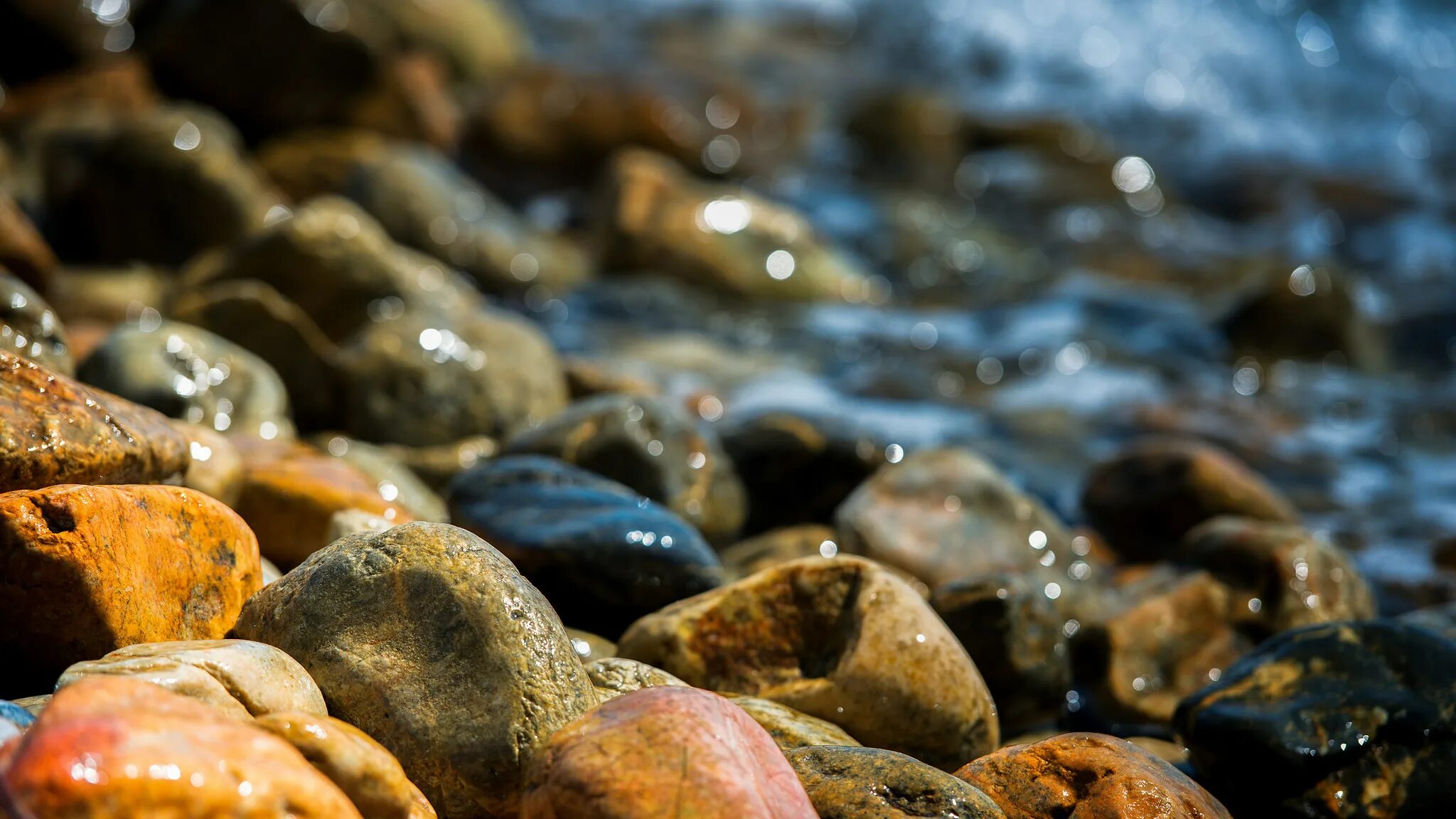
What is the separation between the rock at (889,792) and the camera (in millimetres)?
2543

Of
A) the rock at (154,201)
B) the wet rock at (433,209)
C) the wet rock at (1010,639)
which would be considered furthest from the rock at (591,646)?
the wet rock at (433,209)

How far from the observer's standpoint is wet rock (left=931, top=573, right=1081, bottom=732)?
393 centimetres

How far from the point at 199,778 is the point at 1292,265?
916 cm

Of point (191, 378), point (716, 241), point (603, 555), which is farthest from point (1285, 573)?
point (716, 241)

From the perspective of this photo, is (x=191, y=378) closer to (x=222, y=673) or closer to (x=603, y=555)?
(x=603, y=555)

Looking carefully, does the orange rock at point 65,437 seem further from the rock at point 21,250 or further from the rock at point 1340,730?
the rock at point 21,250

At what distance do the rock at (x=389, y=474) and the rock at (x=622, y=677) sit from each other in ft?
4.11

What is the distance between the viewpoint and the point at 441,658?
2.59 meters

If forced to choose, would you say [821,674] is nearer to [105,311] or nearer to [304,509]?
→ [304,509]

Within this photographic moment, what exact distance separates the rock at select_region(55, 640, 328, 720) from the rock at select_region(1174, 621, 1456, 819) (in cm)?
234

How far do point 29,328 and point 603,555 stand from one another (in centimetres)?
181

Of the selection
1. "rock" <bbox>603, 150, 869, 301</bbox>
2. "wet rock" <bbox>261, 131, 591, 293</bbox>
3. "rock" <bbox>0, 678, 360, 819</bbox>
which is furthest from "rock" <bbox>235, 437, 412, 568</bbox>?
"rock" <bbox>603, 150, 869, 301</bbox>

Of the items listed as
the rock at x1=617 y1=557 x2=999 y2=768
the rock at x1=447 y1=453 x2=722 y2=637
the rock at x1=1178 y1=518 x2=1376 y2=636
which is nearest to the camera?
the rock at x1=617 y1=557 x2=999 y2=768

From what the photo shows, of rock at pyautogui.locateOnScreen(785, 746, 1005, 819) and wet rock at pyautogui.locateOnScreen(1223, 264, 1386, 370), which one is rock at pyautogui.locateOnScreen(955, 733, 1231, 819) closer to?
rock at pyautogui.locateOnScreen(785, 746, 1005, 819)
